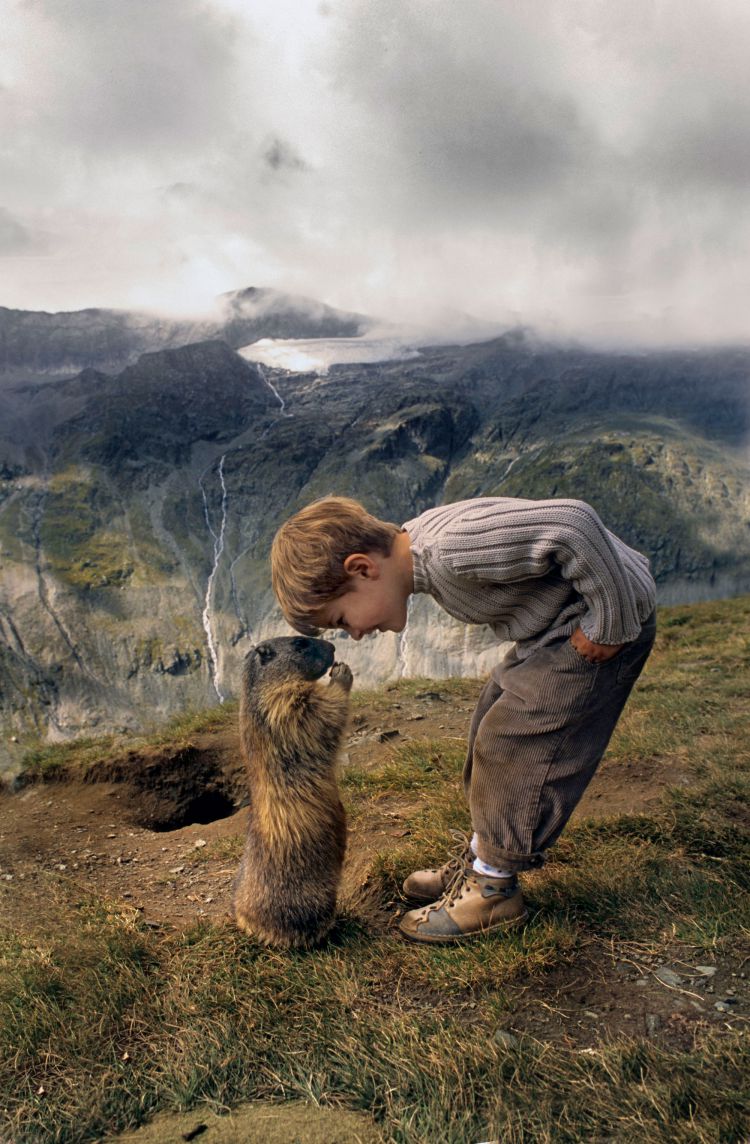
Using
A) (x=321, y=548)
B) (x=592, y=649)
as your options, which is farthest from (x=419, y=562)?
(x=592, y=649)

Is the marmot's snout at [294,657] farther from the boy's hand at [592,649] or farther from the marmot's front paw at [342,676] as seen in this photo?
the boy's hand at [592,649]

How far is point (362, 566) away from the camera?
4.00 meters

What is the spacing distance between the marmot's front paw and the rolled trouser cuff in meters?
1.30

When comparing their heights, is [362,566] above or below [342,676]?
above

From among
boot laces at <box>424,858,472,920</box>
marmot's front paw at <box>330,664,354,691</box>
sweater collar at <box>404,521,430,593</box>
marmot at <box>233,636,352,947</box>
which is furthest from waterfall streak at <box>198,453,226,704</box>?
sweater collar at <box>404,521,430,593</box>

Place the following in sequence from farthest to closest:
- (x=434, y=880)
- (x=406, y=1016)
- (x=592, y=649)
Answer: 1. (x=434, y=880)
2. (x=592, y=649)
3. (x=406, y=1016)

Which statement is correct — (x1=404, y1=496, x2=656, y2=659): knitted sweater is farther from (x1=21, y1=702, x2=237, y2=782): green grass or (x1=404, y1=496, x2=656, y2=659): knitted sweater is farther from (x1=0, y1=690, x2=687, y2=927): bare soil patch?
(x1=21, y1=702, x2=237, y2=782): green grass

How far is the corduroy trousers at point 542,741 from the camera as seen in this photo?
396 centimetres

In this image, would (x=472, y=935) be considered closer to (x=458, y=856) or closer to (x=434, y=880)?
(x=434, y=880)

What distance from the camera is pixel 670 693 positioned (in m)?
8.94

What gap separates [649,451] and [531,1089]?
7348 inches

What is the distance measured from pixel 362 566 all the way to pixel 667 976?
244 cm

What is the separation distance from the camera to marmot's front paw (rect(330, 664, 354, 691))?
4.95m

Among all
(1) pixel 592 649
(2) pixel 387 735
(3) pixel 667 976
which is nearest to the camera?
(3) pixel 667 976
